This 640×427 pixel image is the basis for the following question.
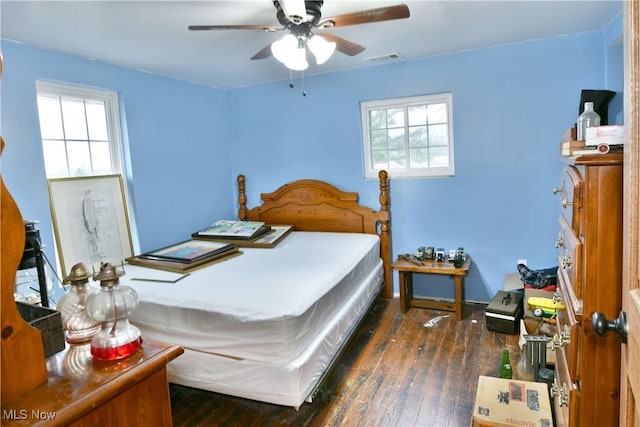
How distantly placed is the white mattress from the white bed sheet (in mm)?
27

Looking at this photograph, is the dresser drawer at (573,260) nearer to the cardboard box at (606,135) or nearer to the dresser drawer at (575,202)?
the dresser drawer at (575,202)

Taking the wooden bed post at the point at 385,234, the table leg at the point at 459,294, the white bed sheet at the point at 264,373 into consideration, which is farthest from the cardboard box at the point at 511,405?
the wooden bed post at the point at 385,234

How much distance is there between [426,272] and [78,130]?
3.01m

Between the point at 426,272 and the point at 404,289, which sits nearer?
the point at 426,272

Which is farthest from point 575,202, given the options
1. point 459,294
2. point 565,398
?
point 459,294

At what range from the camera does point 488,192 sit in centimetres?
334

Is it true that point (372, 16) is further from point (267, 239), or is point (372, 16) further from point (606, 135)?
point (267, 239)

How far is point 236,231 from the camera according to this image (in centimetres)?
357

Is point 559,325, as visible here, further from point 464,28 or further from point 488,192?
point 464,28

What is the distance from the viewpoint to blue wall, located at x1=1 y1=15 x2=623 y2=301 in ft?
9.16

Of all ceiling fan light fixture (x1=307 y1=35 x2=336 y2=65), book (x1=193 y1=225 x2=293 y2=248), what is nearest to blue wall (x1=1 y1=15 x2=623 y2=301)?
book (x1=193 y1=225 x2=293 y2=248)

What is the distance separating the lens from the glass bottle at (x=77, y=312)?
3.23ft

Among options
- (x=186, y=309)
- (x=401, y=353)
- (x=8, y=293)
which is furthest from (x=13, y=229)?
(x=401, y=353)

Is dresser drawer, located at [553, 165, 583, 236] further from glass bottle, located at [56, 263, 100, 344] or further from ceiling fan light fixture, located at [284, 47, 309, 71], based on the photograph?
glass bottle, located at [56, 263, 100, 344]
